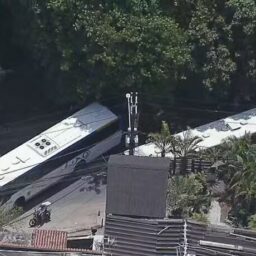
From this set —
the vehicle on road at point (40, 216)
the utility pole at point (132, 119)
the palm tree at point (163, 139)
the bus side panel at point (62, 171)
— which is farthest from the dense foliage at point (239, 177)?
the vehicle on road at point (40, 216)

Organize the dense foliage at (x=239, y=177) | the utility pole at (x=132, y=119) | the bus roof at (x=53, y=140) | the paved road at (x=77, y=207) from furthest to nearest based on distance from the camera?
the bus roof at (x=53, y=140)
the paved road at (x=77, y=207)
the utility pole at (x=132, y=119)
the dense foliage at (x=239, y=177)

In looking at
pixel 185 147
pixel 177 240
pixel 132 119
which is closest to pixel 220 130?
pixel 185 147

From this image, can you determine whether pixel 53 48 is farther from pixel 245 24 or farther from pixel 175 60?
pixel 245 24

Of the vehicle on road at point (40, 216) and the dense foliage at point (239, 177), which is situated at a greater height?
the dense foliage at point (239, 177)

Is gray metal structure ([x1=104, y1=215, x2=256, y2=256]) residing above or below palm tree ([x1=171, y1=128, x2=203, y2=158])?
below

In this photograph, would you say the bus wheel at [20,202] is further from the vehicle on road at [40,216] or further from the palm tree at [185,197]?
the palm tree at [185,197]

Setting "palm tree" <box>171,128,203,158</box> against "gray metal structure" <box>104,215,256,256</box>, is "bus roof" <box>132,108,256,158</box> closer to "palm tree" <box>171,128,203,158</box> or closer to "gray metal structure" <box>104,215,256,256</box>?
"palm tree" <box>171,128,203,158</box>

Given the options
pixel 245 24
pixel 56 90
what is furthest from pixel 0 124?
pixel 245 24

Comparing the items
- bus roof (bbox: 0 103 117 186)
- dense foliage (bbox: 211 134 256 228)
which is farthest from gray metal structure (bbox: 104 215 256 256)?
bus roof (bbox: 0 103 117 186)
